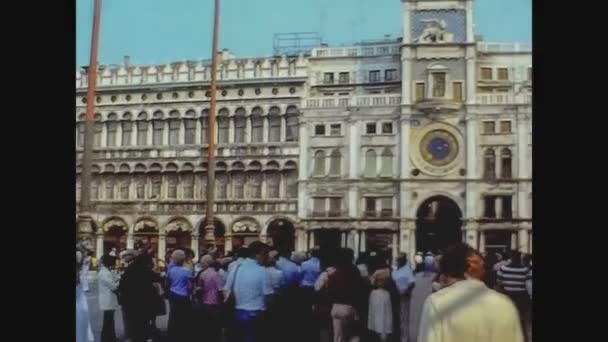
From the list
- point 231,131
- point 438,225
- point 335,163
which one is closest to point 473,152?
point 438,225

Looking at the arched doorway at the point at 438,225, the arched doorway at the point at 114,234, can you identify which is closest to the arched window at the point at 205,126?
the arched doorway at the point at 114,234

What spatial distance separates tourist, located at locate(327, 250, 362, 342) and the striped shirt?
2.94 feet

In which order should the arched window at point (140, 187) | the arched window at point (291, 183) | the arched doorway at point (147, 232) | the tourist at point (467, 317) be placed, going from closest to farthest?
the tourist at point (467, 317) → the arched window at point (291, 183) → the arched doorway at point (147, 232) → the arched window at point (140, 187)

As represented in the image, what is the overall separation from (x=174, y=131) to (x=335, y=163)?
120 centimetres

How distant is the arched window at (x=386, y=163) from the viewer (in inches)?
241

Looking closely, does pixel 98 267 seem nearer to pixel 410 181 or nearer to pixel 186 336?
pixel 186 336

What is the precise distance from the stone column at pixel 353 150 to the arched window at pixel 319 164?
0.60 feet

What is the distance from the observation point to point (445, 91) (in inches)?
239

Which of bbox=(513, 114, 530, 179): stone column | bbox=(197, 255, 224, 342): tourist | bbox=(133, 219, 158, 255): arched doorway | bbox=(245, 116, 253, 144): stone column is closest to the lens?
bbox=(513, 114, 530, 179): stone column

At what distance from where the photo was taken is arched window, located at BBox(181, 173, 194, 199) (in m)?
6.49

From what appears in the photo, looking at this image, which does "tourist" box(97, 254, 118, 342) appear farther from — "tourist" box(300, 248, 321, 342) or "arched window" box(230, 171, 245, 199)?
"tourist" box(300, 248, 321, 342)

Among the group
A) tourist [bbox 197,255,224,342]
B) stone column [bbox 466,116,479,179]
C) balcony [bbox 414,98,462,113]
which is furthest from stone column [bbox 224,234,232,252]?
stone column [bbox 466,116,479,179]

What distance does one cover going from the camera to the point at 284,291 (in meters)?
6.06

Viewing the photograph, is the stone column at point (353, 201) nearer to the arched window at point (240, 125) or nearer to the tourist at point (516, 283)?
the arched window at point (240, 125)
